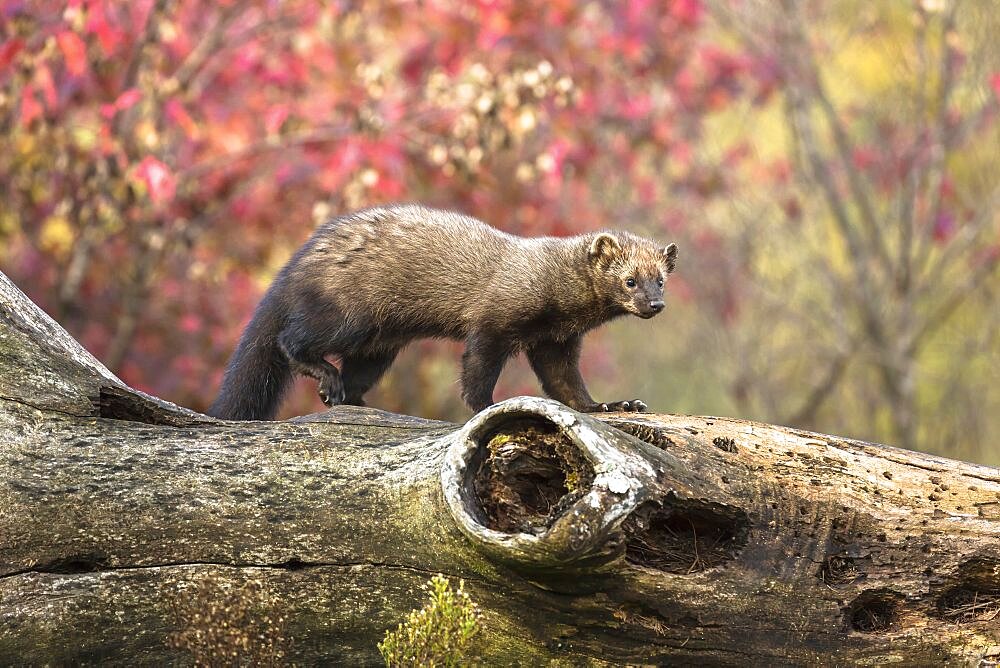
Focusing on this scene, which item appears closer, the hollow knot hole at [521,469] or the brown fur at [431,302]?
the hollow knot hole at [521,469]

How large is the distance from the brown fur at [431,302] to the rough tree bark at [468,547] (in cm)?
151

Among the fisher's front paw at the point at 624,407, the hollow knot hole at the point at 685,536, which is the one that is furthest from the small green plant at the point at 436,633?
the fisher's front paw at the point at 624,407

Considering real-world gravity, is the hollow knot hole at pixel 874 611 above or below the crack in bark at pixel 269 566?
above

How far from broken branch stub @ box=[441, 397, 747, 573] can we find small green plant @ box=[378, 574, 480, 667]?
0.22 metres

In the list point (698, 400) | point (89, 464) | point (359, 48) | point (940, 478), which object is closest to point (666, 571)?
point (940, 478)

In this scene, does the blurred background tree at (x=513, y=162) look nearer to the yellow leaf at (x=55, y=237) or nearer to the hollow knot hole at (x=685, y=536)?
the yellow leaf at (x=55, y=237)

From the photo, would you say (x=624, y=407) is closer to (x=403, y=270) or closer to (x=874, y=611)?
(x=403, y=270)

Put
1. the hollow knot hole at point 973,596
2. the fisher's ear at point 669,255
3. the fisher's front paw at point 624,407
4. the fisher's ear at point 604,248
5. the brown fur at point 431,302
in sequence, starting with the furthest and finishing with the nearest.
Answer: the fisher's ear at point 669,255 → the fisher's ear at point 604,248 → the brown fur at point 431,302 → the fisher's front paw at point 624,407 → the hollow knot hole at point 973,596

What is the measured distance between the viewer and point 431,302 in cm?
616

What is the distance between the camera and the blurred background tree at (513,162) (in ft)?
26.1

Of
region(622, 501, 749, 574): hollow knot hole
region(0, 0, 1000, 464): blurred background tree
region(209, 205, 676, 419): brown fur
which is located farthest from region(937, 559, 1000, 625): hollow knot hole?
region(0, 0, 1000, 464): blurred background tree

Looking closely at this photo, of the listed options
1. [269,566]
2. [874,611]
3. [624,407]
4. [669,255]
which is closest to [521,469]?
[269,566]

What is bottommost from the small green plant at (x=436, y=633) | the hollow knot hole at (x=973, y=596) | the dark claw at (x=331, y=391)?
the small green plant at (x=436, y=633)

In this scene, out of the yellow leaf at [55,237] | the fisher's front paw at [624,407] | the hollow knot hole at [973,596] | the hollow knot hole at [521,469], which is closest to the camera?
the hollow knot hole at [521,469]
